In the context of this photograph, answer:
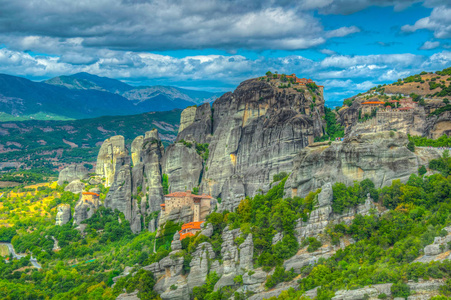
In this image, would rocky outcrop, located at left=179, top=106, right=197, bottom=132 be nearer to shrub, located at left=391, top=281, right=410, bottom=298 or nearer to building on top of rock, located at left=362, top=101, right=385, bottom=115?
building on top of rock, located at left=362, top=101, right=385, bottom=115

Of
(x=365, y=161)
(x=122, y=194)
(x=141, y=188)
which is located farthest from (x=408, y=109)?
(x=122, y=194)

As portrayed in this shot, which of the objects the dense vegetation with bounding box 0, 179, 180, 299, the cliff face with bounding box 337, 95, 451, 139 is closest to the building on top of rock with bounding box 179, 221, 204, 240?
the dense vegetation with bounding box 0, 179, 180, 299

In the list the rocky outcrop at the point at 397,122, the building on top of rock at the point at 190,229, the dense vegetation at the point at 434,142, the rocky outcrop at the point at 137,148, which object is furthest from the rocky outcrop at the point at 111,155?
the dense vegetation at the point at 434,142

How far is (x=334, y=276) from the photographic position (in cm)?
4928

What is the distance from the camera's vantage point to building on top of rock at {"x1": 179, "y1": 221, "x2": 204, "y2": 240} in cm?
7294

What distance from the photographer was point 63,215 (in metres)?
105

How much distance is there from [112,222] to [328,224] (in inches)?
2192

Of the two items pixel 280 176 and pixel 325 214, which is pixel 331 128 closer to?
pixel 280 176

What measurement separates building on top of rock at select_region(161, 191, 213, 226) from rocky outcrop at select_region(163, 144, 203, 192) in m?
9.91

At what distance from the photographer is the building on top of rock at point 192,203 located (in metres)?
80.7

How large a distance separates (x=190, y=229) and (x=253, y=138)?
22.2 metres

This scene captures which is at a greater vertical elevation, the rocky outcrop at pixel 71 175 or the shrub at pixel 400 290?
the rocky outcrop at pixel 71 175

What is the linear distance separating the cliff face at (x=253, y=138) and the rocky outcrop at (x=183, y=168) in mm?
183

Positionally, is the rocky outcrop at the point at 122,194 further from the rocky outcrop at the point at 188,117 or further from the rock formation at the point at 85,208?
the rocky outcrop at the point at 188,117
